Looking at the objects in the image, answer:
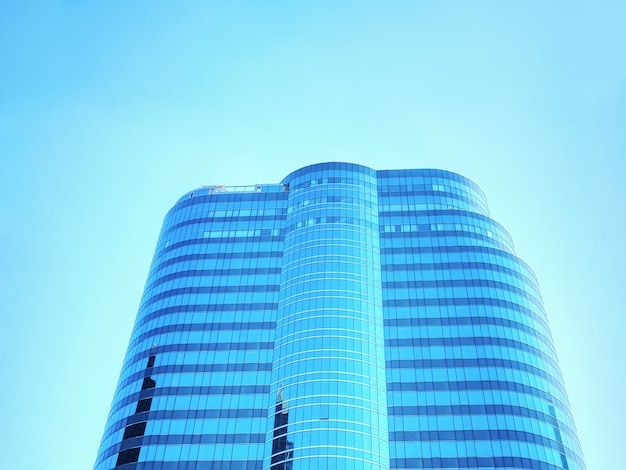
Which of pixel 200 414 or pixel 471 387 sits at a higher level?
pixel 471 387

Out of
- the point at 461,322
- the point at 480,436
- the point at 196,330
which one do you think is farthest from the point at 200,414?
the point at 461,322

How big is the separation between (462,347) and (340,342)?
67.4ft

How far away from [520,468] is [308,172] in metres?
67.4

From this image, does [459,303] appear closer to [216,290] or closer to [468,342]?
[468,342]

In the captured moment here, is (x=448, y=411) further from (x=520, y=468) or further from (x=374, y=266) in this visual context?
(x=374, y=266)

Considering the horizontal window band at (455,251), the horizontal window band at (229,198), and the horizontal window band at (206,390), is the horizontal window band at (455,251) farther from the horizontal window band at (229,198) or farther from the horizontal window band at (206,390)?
the horizontal window band at (206,390)

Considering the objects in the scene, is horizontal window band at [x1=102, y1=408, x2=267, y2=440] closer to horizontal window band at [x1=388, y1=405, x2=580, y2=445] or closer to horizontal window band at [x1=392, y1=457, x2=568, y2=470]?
horizontal window band at [x1=388, y1=405, x2=580, y2=445]

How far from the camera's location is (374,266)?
339 feet

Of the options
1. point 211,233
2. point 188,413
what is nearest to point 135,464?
point 188,413

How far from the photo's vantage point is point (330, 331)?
298 ft

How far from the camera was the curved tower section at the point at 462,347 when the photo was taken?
8281 centimetres

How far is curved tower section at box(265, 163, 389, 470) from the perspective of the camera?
262 feet

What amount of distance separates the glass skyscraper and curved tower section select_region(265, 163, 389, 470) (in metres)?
0.25

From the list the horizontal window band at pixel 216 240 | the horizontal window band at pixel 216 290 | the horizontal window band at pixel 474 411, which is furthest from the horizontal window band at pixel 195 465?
the horizontal window band at pixel 216 240
